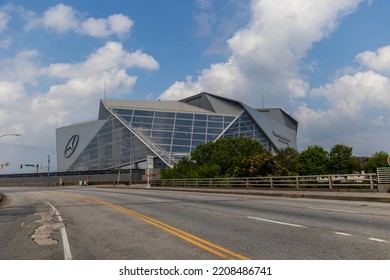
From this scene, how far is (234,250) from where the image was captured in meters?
7.36

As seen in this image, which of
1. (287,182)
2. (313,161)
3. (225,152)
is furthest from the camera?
(313,161)

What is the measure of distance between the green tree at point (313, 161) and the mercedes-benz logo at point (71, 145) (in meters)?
68.1

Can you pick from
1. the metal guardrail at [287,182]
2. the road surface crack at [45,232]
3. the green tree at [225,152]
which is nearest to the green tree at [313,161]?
the green tree at [225,152]

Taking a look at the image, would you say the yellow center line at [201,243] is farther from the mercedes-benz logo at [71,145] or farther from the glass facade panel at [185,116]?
the mercedes-benz logo at [71,145]

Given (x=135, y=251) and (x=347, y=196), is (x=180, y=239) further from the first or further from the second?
(x=347, y=196)

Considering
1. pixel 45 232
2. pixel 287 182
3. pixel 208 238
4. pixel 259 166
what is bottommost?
pixel 45 232

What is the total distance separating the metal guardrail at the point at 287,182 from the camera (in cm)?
2395

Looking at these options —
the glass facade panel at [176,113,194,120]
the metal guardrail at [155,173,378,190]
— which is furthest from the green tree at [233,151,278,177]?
the glass facade panel at [176,113,194,120]

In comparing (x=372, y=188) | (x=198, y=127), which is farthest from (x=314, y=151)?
(x=372, y=188)

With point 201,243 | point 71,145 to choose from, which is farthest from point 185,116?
point 201,243

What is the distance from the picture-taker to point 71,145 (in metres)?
118

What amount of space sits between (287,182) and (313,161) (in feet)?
160

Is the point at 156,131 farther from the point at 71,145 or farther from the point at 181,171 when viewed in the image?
the point at 71,145

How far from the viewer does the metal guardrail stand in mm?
23953
